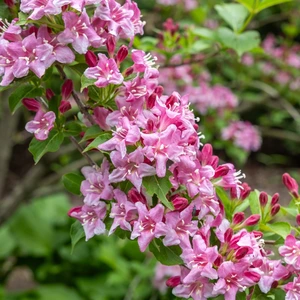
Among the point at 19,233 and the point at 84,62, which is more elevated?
the point at 84,62

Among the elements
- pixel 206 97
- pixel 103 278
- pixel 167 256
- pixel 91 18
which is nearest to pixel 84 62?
pixel 91 18

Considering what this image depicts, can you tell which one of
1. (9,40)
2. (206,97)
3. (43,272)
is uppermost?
(9,40)

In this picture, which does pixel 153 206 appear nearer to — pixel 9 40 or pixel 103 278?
pixel 9 40

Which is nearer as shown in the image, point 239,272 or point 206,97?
point 239,272

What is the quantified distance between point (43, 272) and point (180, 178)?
251 cm

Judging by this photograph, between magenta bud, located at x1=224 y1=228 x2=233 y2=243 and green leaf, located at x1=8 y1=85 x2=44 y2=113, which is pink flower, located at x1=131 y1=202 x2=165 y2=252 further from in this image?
green leaf, located at x1=8 y1=85 x2=44 y2=113

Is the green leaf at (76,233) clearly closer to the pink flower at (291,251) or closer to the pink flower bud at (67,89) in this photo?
the pink flower bud at (67,89)

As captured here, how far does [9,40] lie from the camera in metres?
1.01

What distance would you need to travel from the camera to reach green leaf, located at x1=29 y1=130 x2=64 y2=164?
105cm

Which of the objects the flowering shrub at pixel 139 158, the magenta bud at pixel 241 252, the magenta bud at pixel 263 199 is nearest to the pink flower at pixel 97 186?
the flowering shrub at pixel 139 158

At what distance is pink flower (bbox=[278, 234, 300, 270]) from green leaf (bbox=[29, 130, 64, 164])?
45cm

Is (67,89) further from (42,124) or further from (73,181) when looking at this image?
(73,181)

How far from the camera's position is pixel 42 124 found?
1071 millimetres

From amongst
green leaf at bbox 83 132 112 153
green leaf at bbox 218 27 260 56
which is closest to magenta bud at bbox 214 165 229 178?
green leaf at bbox 83 132 112 153
